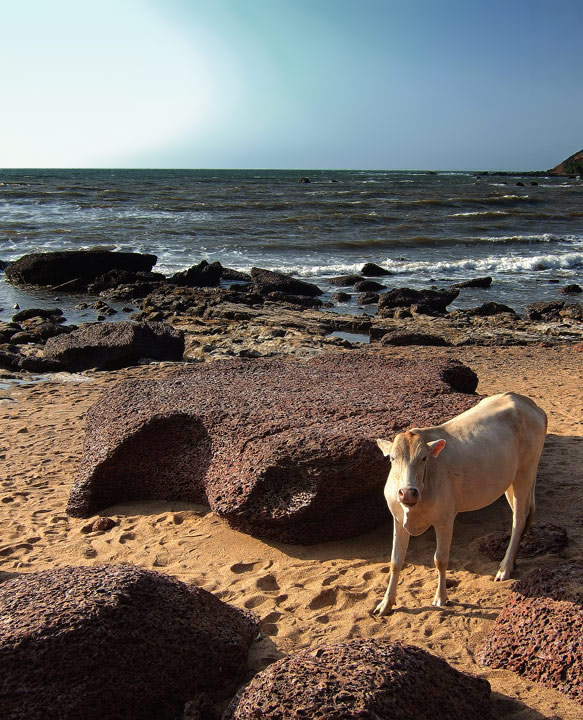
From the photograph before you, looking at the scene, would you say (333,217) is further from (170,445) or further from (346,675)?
(346,675)

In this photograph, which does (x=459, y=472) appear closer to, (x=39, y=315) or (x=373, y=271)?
(x=39, y=315)

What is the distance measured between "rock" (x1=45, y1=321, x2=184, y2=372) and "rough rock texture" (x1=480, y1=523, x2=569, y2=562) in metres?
8.21

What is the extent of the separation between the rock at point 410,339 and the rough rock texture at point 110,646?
10.2m

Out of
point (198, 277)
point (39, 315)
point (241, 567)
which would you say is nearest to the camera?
point (241, 567)

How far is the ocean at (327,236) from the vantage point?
914 inches

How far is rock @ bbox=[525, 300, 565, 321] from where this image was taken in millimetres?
16359

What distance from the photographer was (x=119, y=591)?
3.30 m

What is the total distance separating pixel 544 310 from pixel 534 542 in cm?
1315

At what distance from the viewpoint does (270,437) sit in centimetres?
536

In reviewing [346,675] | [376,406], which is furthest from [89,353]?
[346,675]

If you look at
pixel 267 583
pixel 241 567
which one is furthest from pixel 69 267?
pixel 267 583

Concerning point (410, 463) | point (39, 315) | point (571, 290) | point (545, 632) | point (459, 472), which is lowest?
point (39, 315)

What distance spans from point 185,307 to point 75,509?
38.7 feet

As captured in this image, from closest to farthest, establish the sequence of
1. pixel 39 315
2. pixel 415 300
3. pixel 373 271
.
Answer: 1. pixel 39 315
2. pixel 415 300
3. pixel 373 271
